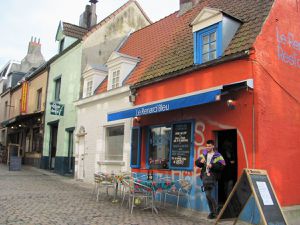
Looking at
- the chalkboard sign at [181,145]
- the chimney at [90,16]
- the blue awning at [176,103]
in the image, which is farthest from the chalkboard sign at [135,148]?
the chimney at [90,16]

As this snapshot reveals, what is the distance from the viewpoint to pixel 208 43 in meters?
9.78

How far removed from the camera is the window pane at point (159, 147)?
10.6 metres

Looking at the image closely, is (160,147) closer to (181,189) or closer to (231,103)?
(181,189)

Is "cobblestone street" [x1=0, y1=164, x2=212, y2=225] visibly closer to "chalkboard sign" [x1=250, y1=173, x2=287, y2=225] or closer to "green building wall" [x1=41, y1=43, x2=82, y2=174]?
"chalkboard sign" [x1=250, y1=173, x2=287, y2=225]

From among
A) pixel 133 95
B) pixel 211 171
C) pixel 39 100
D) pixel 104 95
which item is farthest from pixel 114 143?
pixel 39 100

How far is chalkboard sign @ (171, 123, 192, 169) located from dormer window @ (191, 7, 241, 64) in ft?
6.16

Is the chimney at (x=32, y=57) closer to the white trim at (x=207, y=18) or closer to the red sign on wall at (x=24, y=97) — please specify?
the red sign on wall at (x=24, y=97)

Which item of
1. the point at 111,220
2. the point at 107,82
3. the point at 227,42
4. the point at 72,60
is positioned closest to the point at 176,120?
the point at 227,42

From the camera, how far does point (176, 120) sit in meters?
10.1

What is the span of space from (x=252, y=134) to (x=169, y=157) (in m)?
3.07

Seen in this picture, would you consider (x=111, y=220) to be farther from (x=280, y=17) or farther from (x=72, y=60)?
(x=72, y=60)

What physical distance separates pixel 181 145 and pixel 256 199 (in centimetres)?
429

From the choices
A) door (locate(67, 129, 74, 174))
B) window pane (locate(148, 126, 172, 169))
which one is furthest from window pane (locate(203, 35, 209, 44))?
door (locate(67, 129, 74, 174))

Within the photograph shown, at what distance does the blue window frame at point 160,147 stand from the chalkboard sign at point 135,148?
38 centimetres
